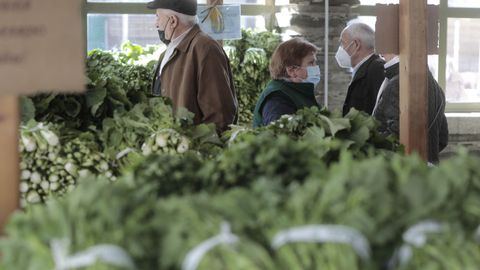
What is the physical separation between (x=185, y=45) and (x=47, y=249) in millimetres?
3005

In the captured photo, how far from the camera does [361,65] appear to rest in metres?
5.01

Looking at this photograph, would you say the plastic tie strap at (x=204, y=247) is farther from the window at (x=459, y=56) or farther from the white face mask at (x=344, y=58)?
the window at (x=459, y=56)

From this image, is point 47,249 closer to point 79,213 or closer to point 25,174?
point 79,213

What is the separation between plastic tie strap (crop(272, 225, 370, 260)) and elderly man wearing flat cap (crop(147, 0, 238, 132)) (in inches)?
110

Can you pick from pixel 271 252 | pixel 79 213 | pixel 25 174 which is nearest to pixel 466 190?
pixel 271 252

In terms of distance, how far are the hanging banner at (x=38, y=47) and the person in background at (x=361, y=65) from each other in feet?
11.0

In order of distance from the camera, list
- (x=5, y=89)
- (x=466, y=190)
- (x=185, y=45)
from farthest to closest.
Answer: (x=185, y=45), (x=5, y=89), (x=466, y=190)

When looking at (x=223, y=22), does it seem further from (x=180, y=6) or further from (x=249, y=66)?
(x=180, y=6)

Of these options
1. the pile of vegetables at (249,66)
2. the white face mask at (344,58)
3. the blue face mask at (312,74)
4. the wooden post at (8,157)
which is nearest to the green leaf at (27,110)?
the wooden post at (8,157)

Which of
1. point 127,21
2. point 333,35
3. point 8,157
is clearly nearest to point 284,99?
point 333,35

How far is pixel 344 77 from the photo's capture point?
6.18m

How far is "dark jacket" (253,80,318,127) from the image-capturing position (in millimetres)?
4055

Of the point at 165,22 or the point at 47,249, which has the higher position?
the point at 165,22

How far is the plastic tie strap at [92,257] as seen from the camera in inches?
47.7
